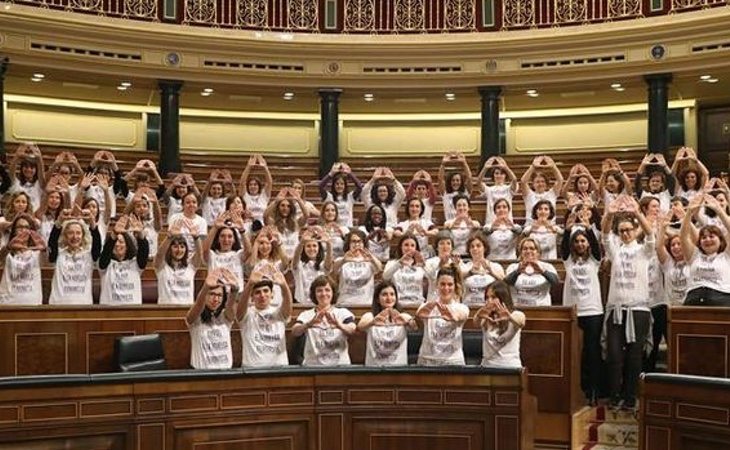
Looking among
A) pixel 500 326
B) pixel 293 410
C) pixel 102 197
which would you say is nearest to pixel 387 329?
pixel 500 326

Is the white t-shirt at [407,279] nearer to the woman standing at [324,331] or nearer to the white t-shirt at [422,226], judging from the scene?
the white t-shirt at [422,226]

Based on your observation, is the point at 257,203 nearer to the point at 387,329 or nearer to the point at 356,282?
the point at 356,282

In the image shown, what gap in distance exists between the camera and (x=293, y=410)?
5352 millimetres

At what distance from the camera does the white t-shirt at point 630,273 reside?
6.78 m

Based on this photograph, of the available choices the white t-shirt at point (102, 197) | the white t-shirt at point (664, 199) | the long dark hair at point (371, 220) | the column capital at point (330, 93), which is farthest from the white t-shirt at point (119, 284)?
the column capital at point (330, 93)

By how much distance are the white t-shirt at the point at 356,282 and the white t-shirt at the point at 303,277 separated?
0.26m

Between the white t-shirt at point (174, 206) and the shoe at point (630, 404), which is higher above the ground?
the white t-shirt at point (174, 206)

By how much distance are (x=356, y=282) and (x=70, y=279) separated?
82.4 inches

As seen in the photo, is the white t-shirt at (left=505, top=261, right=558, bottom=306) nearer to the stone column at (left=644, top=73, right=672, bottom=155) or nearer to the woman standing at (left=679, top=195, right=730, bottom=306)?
the woman standing at (left=679, top=195, right=730, bottom=306)

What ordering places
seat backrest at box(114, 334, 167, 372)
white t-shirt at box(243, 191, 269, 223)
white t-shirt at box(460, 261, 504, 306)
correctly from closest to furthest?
seat backrest at box(114, 334, 167, 372)
white t-shirt at box(460, 261, 504, 306)
white t-shirt at box(243, 191, 269, 223)

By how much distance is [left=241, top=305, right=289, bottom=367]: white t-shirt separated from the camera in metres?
5.95

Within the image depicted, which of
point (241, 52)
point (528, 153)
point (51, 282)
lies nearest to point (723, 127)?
point (528, 153)

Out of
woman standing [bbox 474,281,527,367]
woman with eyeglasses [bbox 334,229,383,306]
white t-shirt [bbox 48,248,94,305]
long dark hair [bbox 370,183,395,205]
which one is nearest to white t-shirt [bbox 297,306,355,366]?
woman standing [bbox 474,281,527,367]

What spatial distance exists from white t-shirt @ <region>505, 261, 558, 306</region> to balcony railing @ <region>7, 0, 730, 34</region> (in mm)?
7117
